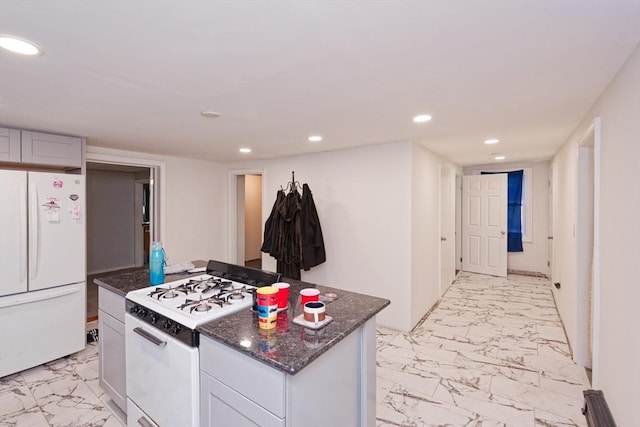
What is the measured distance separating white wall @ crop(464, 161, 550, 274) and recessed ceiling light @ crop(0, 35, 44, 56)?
6627mm

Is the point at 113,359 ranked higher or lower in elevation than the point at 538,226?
lower

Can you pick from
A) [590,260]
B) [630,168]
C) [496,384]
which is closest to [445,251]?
[590,260]

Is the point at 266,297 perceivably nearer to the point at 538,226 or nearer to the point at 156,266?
the point at 156,266

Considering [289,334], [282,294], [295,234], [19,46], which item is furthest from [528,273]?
[19,46]

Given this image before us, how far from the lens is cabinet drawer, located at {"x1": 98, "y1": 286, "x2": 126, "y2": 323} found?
1.95m

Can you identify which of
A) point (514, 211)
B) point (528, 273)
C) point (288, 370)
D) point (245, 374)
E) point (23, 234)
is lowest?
point (528, 273)

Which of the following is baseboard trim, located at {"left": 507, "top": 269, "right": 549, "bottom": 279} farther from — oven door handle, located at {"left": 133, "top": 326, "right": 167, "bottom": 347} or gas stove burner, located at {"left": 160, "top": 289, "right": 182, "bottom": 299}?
oven door handle, located at {"left": 133, "top": 326, "right": 167, "bottom": 347}

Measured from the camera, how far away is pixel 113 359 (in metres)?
2.07

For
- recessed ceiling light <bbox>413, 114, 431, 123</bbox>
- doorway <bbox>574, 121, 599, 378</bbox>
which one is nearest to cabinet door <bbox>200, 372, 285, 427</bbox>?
recessed ceiling light <bbox>413, 114, 431, 123</bbox>

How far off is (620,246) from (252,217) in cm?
635

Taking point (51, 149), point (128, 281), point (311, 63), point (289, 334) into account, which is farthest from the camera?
point (51, 149)

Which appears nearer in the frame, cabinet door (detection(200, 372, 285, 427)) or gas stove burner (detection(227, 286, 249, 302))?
cabinet door (detection(200, 372, 285, 427))

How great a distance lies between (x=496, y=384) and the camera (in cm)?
241

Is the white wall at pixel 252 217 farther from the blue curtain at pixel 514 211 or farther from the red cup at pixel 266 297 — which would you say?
the red cup at pixel 266 297
